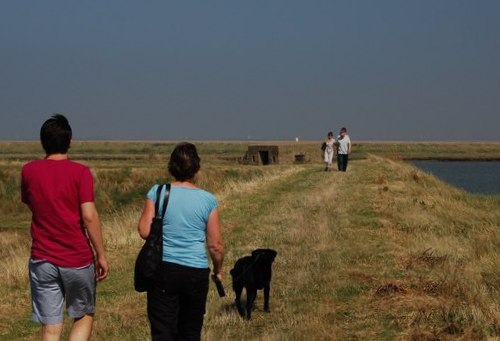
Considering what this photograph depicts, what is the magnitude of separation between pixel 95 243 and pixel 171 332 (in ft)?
2.86

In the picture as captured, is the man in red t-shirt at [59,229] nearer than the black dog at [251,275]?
Yes

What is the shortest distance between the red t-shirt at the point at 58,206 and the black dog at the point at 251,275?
264 centimetres

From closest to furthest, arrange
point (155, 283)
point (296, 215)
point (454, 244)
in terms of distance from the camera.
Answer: point (155, 283) → point (454, 244) → point (296, 215)

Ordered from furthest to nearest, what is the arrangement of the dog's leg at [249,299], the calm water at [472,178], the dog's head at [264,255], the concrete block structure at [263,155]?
1. the concrete block structure at [263,155]
2. the calm water at [472,178]
3. the dog's head at [264,255]
4. the dog's leg at [249,299]

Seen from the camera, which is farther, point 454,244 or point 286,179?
point 286,179

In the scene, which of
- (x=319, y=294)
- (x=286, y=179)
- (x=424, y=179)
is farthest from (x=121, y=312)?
(x=424, y=179)

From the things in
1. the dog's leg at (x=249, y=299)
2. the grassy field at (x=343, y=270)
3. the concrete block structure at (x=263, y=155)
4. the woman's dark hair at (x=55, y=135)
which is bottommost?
the concrete block structure at (x=263, y=155)

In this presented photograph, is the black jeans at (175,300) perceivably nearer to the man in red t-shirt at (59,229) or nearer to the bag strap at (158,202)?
the bag strap at (158,202)

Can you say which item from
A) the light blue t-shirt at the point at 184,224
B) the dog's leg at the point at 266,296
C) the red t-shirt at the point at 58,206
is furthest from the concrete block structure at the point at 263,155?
the red t-shirt at the point at 58,206

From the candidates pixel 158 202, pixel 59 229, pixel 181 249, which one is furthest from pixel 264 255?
pixel 59 229

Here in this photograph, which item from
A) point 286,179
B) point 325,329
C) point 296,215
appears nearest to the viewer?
point 325,329

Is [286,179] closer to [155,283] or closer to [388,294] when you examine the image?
[388,294]

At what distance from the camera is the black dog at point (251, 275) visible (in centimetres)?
764

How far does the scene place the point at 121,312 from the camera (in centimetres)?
827
